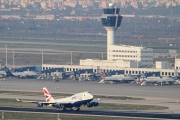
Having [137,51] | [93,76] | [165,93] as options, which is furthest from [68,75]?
[165,93]

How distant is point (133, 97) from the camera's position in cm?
11694

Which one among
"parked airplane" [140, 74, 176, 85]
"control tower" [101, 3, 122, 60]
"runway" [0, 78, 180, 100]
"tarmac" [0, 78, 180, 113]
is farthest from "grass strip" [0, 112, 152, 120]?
"control tower" [101, 3, 122, 60]

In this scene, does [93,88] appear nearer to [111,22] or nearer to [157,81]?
[157,81]

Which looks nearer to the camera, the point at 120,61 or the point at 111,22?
the point at 120,61

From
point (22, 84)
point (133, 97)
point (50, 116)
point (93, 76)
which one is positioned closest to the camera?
point (50, 116)

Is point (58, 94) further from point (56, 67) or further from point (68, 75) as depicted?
point (56, 67)

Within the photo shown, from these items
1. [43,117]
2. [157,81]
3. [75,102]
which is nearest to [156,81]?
[157,81]

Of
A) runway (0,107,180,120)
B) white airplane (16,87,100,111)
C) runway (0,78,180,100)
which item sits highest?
white airplane (16,87,100,111)

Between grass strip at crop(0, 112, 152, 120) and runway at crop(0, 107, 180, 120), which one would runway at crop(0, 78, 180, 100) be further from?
grass strip at crop(0, 112, 152, 120)

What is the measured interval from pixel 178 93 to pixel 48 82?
26.8 meters

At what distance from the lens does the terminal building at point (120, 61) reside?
15788cm

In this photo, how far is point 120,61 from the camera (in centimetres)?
16088

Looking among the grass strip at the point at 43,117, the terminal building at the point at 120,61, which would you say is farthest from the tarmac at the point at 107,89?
the terminal building at the point at 120,61

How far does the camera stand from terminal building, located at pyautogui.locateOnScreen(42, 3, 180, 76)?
158m
